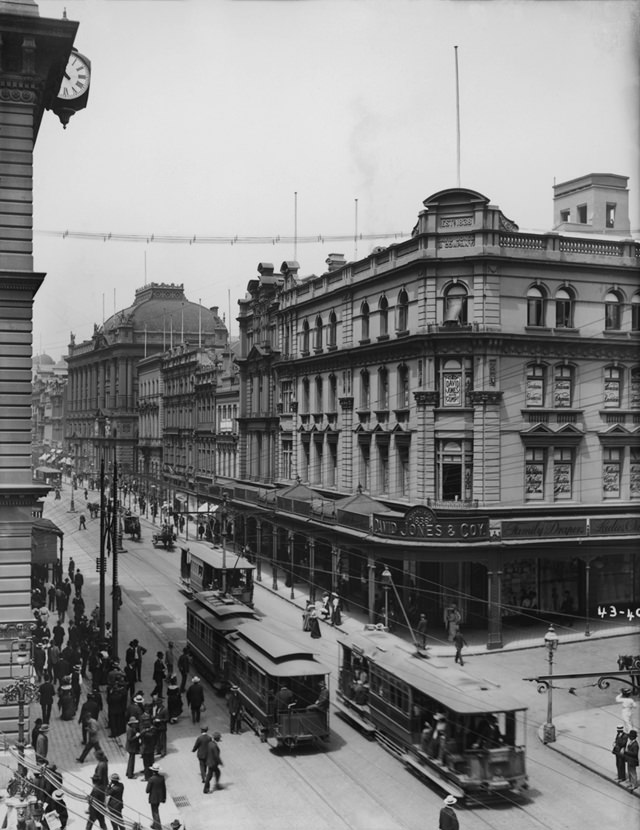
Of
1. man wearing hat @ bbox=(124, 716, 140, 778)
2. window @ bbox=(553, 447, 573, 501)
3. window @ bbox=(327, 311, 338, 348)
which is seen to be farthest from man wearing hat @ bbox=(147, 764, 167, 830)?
window @ bbox=(327, 311, 338, 348)

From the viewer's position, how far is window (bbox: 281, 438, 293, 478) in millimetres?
56656

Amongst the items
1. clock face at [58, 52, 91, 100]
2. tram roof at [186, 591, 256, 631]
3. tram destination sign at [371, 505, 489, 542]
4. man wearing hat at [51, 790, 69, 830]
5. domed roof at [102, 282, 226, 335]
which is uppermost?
domed roof at [102, 282, 226, 335]

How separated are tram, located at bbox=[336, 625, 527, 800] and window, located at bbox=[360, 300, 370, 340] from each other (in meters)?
22.4

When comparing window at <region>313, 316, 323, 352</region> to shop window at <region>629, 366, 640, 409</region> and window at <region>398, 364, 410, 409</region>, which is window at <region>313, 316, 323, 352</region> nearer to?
window at <region>398, 364, 410, 409</region>

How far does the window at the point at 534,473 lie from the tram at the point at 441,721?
1439 centimetres

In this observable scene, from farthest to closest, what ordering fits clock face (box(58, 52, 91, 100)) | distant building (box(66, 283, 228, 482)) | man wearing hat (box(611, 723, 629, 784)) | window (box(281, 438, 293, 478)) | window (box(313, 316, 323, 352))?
distant building (box(66, 283, 228, 482))
window (box(281, 438, 293, 478))
window (box(313, 316, 323, 352))
clock face (box(58, 52, 91, 100))
man wearing hat (box(611, 723, 629, 784))

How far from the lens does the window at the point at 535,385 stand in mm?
39406

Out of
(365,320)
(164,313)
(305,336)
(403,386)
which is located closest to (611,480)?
(403,386)

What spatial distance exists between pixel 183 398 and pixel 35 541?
4628cm

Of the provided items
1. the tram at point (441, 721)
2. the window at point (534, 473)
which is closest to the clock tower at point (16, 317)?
the tram at point (441, 721)

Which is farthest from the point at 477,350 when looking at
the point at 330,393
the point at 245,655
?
the point at 245,655

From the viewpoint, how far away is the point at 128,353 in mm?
114375

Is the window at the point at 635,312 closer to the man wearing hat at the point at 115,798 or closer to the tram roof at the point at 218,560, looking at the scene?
the tram roof at the point at 218,560

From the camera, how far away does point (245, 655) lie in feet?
89.2
